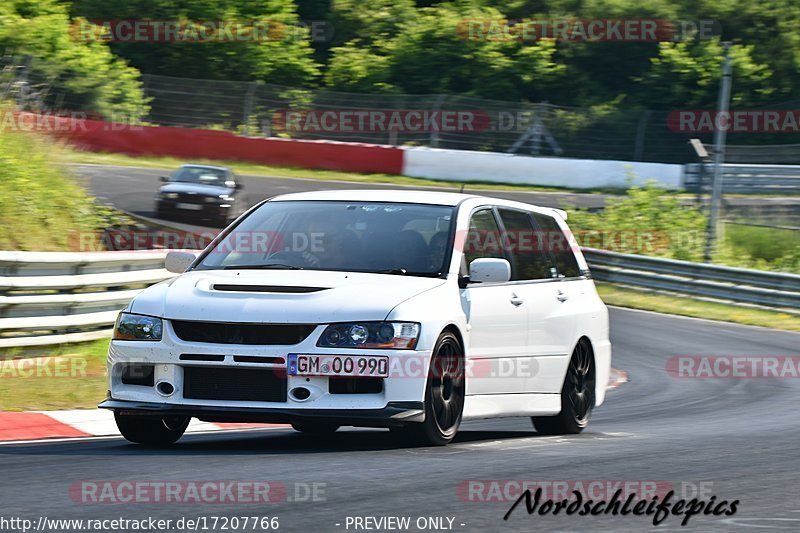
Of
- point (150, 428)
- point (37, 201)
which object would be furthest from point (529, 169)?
point (150, 428)

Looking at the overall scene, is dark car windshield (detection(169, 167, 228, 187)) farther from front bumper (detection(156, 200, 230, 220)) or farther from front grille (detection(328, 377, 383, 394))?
front grille (detection(328, 377, 383, 394))

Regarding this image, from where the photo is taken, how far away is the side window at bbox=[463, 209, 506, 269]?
8.05 metres

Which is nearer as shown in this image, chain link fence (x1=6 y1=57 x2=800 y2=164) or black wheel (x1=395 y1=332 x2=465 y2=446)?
black wheel (x1=395 y1=332 x2=465 y2=446)

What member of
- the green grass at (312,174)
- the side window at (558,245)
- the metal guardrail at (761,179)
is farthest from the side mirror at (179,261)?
the green grass at (312,174)

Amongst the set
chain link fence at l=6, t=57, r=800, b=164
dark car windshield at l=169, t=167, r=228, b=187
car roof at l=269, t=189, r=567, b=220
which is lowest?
dark car windshield at l=169, t=167, r=228, b=187

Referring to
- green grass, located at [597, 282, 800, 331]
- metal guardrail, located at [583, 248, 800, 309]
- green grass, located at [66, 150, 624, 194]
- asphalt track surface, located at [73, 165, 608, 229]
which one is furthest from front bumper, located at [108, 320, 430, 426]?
green grass, located at [66, 150, 624, 194]

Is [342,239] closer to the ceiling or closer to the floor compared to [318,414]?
closer to the ceiling

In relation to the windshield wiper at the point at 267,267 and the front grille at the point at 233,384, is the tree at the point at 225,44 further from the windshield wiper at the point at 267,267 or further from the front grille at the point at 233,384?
the front grille at the point at 233,384

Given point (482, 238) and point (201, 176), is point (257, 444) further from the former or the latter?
point (201, 176)

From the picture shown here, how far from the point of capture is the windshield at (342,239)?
7.74 m

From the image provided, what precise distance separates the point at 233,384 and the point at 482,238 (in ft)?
6.75

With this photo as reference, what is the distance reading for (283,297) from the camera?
7.04 metres

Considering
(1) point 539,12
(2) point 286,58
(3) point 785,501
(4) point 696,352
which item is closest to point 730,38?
(1) point 539,12

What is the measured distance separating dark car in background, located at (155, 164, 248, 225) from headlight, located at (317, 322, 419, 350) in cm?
1995
